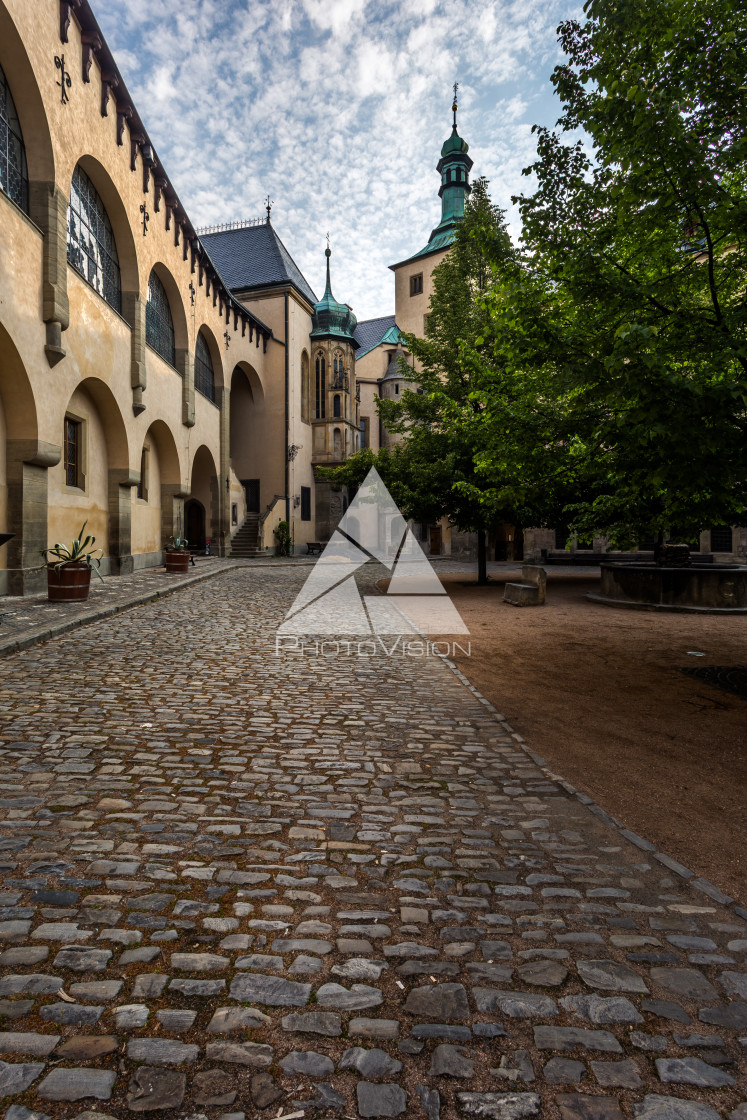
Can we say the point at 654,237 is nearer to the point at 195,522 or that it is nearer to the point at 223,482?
the point at 223,482

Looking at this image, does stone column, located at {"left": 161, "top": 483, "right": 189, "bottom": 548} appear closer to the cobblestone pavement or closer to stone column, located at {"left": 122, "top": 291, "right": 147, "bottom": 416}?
stone column, located at {"left": 122, "top": 291, "right": 147, "bottom": 416}

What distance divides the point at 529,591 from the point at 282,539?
72.2 feet

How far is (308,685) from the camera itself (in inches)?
246

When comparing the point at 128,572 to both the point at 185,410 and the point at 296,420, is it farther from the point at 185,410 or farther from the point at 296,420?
the point at 296,420

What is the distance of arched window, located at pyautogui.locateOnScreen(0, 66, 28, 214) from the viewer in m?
12.1

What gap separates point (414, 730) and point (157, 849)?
7.85 feet

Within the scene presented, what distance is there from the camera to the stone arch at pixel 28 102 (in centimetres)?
1160

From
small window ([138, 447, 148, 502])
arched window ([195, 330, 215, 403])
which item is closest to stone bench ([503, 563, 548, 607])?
small window ([138, 447, 148, 502])

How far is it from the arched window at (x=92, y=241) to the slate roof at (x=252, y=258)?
62.0 feet

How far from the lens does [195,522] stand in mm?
31281

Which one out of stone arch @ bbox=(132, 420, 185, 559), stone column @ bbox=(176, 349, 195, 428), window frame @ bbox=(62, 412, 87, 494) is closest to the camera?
window frame @ bbox=(62, 412, 87, 494)

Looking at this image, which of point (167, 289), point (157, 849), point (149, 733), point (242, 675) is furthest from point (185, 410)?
point (157, 849)

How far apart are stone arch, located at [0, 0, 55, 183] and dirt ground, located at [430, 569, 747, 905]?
13.1 metres

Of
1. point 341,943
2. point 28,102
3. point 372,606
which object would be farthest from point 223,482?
point 341,943
